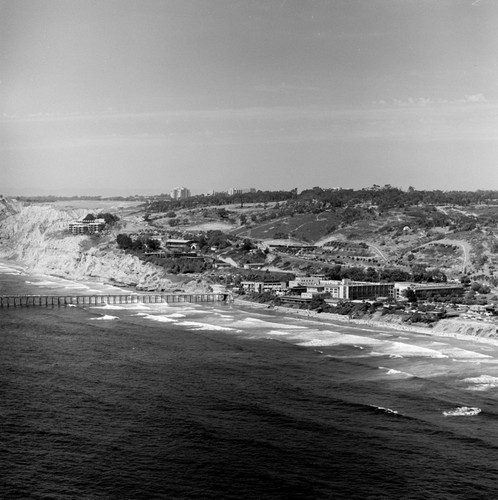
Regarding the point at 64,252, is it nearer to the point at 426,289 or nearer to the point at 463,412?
the point at 426,289

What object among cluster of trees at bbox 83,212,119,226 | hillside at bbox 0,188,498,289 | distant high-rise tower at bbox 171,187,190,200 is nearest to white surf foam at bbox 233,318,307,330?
hillside at bbox 0,188,498,289

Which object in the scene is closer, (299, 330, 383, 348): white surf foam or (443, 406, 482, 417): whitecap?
(443, 406, 482, 417): whitecap

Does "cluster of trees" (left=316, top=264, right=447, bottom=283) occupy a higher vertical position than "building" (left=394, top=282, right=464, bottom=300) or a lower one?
higher

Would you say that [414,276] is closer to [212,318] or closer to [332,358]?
[212,318]

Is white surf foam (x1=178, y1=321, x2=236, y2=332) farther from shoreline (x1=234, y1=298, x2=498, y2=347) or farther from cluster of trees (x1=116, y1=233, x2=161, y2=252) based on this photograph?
cluster of trees (x1=116, y1=233, x2=161, y2=252)

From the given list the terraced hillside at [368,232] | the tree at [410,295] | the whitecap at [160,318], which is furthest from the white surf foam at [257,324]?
the terraced hillside at [368,232]

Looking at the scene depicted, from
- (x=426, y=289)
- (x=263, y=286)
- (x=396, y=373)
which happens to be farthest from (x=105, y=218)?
(x=396, y=373)

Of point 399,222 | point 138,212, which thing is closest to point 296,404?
point 399,222
